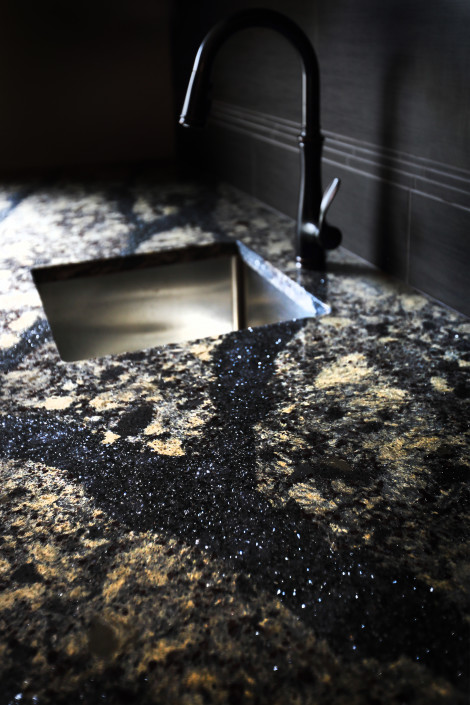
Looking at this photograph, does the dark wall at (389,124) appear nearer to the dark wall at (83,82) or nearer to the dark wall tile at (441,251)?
the dark wall tile at (441,251)

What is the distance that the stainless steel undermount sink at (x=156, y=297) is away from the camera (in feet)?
4.25

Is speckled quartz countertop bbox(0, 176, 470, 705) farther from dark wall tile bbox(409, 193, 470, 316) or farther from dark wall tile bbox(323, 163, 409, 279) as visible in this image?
dark wall tile bbox(323, 163, 409, 279)

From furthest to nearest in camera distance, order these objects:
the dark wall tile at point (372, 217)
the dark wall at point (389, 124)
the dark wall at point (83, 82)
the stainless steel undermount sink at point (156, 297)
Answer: the dark wall at point (83, 82) → the stainless steel undermount sink at point (156, 297) → the dark wall tile at point (372, 217) → the dark wall at point (389, 124)

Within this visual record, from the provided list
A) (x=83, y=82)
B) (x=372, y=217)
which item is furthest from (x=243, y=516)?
(x=83, y=82)

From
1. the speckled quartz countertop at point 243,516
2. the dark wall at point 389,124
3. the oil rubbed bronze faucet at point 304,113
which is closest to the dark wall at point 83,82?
the dark wall at point 389,124

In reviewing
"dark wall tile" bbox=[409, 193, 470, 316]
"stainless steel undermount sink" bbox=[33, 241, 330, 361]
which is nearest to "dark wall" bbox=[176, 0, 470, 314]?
"dark wall tile" bbox=[409, 193, 470, 316]

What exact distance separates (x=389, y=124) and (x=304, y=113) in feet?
0.48

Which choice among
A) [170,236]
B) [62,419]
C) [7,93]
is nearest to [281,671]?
[62,419]

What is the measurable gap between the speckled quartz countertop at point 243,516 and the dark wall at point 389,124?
14 centimetres

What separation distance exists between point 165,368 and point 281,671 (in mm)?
492

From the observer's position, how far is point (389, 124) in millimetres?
1144

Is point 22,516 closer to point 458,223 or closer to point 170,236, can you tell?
point 458,223

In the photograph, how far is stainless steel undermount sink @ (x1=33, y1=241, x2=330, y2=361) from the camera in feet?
4.25

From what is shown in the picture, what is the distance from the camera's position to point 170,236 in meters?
1.43
